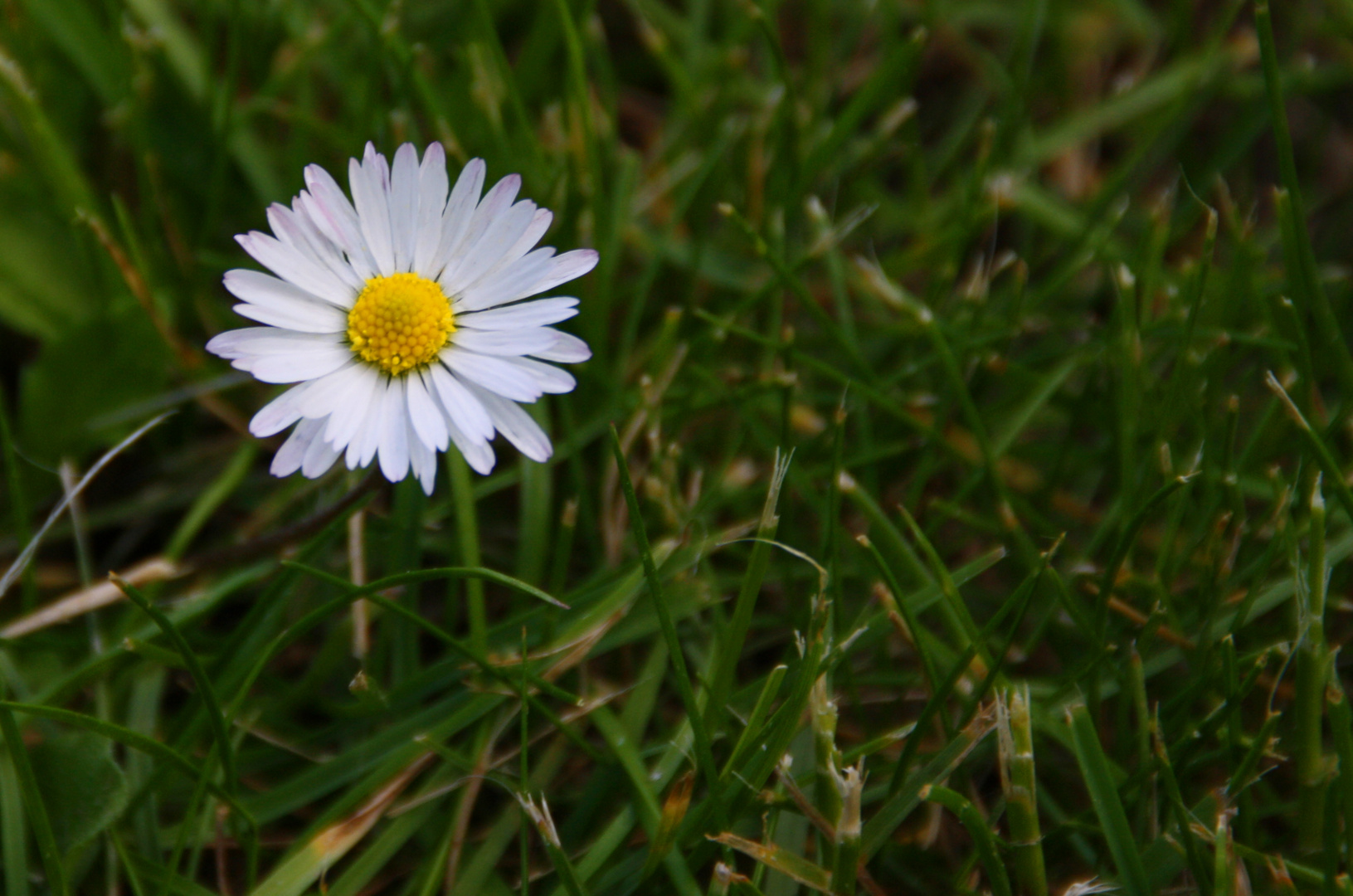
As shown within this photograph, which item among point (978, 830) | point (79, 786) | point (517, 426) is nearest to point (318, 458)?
point (517, 426)

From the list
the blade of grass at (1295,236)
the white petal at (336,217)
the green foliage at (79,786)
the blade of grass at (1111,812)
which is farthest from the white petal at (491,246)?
the blade of grass at (1295,236)

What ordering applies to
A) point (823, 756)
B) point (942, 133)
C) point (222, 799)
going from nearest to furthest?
1. point (823, 756)
2. point (222, 799)
3. point (942, 133)

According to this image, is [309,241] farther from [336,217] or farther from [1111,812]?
[1111,812]

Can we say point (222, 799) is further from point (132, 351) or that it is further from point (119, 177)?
point (119, 177)

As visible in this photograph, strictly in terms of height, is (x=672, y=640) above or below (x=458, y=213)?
below

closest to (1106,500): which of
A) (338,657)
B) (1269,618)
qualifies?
(1269,618)

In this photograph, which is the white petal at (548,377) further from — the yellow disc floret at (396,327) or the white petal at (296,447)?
the white petal at (296,447)
